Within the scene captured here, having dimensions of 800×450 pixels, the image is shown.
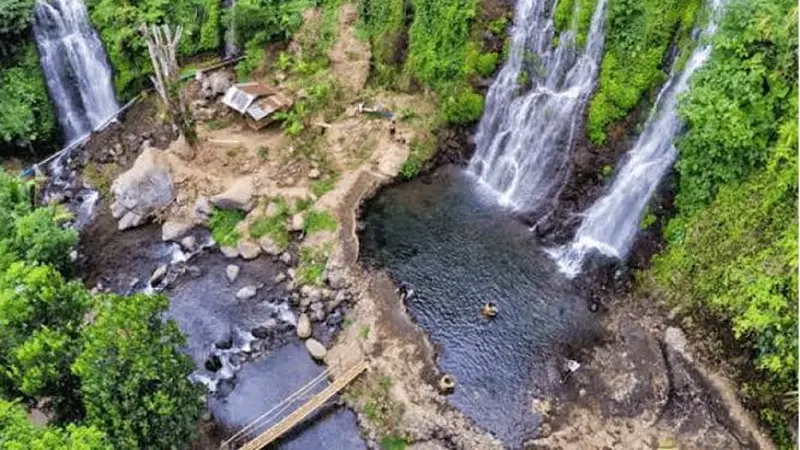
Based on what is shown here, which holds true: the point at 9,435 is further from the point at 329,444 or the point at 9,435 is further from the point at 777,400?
the point at 777,400

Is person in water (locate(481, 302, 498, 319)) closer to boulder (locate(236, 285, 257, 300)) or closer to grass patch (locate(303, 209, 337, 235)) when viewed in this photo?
grass patch (locate(303, 209, 337, 235))

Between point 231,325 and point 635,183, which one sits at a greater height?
point 635,183

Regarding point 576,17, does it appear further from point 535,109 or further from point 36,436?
point 36,436

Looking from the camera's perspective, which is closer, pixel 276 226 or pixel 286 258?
pixel 286 258

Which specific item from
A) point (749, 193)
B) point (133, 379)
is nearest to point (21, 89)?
point (133, 379)

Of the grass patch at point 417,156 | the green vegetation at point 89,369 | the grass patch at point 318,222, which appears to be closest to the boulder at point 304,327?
the grass patch at point 318,222

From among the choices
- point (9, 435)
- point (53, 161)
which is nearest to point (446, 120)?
point (53, 161)

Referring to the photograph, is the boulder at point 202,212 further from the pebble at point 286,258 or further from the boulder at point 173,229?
the pebble at point 286,258
